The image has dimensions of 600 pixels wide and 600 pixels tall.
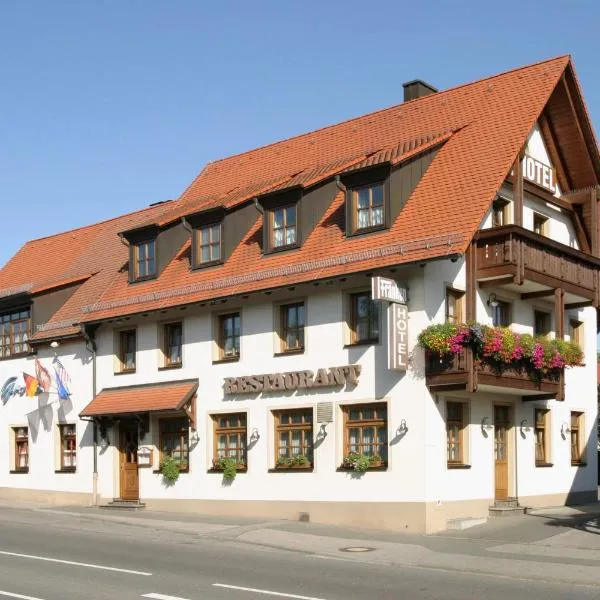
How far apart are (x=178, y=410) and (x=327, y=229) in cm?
626

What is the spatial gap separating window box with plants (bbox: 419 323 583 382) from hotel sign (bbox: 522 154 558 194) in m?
4.81

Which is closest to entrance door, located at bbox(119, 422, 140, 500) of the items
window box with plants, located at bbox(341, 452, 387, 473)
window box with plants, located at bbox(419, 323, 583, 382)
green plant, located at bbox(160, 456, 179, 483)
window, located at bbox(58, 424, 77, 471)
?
green plant, located at bbox(160, 456, 179, 483)

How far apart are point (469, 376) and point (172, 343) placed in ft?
33.2

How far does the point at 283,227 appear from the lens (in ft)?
86.5

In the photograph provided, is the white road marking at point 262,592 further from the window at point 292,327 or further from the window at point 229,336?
the window at point 229,336

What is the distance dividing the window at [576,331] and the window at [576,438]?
6.69 feet

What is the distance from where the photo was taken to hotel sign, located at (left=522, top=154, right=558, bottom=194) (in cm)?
2605

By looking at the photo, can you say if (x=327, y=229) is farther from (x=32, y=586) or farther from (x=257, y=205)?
(x=32, y=586)

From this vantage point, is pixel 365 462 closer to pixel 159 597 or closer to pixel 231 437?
pixel 231 437

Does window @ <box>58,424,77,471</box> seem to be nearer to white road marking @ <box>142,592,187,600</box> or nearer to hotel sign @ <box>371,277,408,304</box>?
hotel sign @ <box>371,277,408,304</box>

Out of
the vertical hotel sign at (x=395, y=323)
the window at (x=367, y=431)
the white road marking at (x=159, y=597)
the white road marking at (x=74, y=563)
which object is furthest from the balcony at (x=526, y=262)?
the white road marking at (x=159, y=597)

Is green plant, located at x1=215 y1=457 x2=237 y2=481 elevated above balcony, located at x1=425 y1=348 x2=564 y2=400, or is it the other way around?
balcony, located at x1=425 y1=348 x2=564 y2=400

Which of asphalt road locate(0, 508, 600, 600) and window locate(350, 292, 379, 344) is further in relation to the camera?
window locate(350, 292, 379, 344)

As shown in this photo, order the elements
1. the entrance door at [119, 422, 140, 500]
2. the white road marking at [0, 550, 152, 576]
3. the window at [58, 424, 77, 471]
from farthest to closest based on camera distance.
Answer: the window at [58, 424, 77, 471]
the entrance door at [119, 422, 140, 500]
the white road marking at [0, 550, 152, 576]
